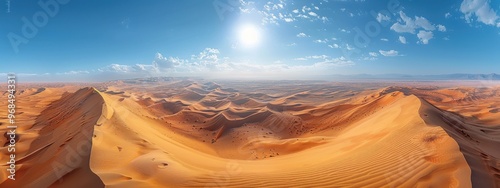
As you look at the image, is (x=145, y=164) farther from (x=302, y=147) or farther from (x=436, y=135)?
(x=436, y=135)

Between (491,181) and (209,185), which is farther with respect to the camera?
(209,185)

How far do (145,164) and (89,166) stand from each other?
1311 mm

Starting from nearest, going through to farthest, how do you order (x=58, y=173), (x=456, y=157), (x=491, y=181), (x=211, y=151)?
(x=491, y=181) < (x=456, y=157) < (x=58, y=173) < (x=211, y=151)

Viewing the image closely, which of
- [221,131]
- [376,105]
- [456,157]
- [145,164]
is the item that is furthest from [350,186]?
[376,105]

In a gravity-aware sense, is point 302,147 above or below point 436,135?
below

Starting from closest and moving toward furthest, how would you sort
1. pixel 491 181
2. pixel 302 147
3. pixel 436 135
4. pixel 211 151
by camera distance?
1. pixel 491 181
2. pixel 436 135
3. pixel 302 147
4. pixel 211 151

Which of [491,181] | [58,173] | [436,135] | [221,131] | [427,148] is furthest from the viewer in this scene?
[221,131]

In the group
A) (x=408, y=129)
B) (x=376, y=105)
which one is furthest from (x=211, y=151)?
(x=376, y=105)

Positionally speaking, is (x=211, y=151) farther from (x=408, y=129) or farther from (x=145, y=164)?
(x=408, y=129)

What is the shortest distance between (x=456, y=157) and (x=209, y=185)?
5.71 meters

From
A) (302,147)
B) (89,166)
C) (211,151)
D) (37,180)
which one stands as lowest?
(211,151)

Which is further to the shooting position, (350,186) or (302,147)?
(302,147)

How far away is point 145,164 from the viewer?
6.73 meters

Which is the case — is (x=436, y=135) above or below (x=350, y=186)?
above
